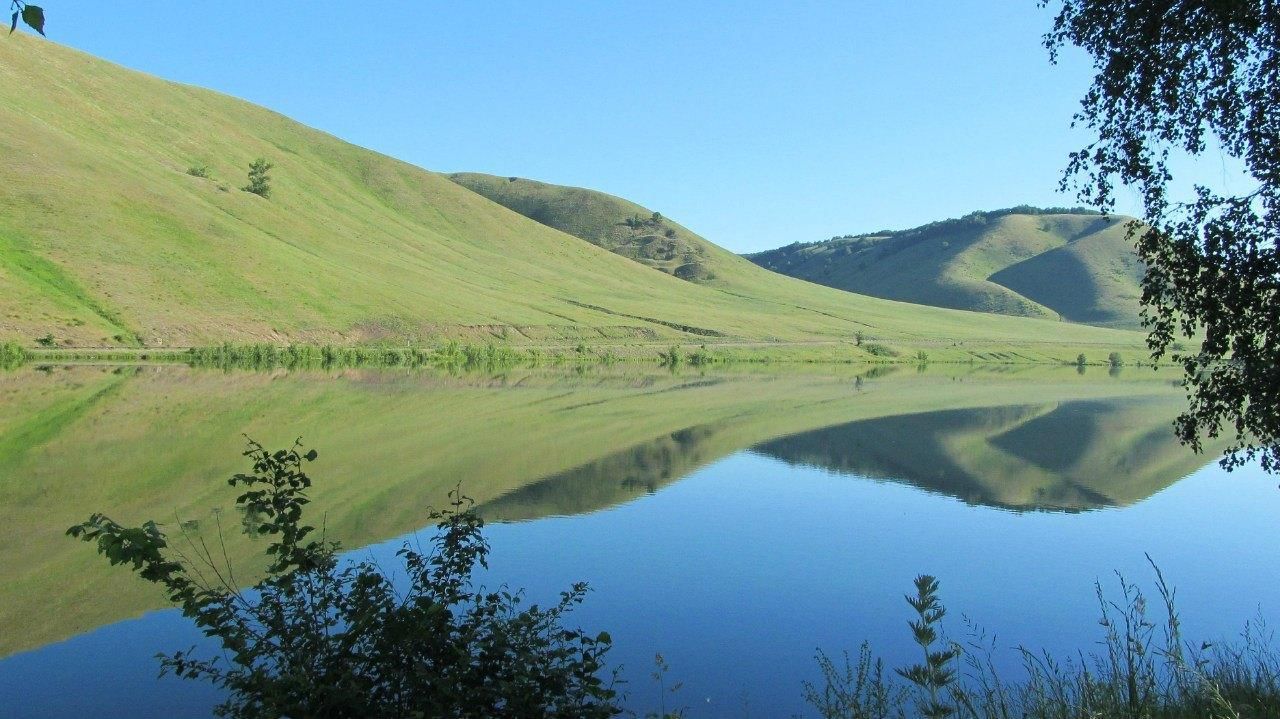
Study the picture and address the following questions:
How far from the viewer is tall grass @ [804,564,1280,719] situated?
6.84 metres

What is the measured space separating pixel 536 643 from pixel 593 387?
61.7 meters

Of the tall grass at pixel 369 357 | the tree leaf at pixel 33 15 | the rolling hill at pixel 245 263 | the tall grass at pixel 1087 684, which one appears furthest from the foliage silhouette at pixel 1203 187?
the rolling hill at pixel 245 263

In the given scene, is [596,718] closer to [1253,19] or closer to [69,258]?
[1253,19]

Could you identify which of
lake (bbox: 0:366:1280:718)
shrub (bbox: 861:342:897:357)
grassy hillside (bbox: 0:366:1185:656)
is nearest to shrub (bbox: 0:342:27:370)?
grassy hillside (bbox: 0:366:1185:656)

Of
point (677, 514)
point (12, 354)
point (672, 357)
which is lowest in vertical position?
point (677, 514)

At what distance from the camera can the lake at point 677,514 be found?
50.4 feet

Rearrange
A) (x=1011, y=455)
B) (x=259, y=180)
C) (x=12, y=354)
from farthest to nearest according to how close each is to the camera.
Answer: (x=259, y=180), (x=12, y=354), (x=1011, y=455)

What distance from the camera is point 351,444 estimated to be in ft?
120

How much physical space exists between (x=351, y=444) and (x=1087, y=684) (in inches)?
1205

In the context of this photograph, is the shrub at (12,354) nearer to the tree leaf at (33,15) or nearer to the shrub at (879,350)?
the tree leaf at (33,15)

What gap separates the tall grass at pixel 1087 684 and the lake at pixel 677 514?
102cm

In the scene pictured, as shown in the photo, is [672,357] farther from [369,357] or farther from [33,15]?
[33,15]

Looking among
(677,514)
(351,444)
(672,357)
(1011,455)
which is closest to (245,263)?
(672,357)

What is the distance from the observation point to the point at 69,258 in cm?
9431
